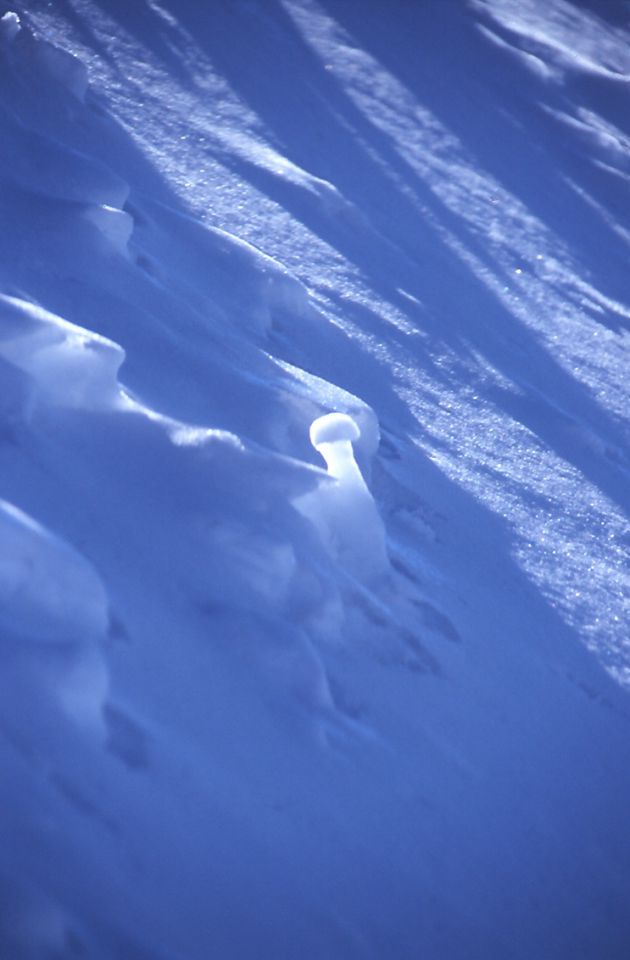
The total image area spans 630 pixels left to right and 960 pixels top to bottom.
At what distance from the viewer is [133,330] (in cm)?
173

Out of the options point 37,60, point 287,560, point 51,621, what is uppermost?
point 37,60

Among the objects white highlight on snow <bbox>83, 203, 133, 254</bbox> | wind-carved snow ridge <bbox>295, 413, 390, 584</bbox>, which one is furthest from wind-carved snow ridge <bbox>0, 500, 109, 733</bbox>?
white highlight on snow <bbox>83, 203, 133, 254</bbox>

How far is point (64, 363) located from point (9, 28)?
1.55m

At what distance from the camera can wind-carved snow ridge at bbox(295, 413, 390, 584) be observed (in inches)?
59.1

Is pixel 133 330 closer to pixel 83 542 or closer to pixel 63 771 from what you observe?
pixel 83 542

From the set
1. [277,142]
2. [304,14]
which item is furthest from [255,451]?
[304,14]

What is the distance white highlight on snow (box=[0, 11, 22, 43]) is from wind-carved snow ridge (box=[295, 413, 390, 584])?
1763 mm

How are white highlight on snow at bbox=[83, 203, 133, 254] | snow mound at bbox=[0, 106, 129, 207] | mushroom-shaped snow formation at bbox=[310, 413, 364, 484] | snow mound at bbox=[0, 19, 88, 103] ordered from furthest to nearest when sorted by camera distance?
snow mound at bbox=[0, 19, 88, 103], snow mound at bbox=[0, 106, 129, 207], white highlight on snow at bbox=[83, 203, 133, 254], mushroom-shaped snow formation at bbox=[310, 413, 364, 484]

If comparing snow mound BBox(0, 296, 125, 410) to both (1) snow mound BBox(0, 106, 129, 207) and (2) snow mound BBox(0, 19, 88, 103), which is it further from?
(2) snow mound BBox(0, 19, 88, 103)

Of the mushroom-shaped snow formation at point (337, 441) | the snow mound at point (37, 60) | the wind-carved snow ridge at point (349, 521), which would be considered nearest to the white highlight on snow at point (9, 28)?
the snow mound at point (37, 60)

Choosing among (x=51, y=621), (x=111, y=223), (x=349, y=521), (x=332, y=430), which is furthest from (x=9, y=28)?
(x=51, y=621)

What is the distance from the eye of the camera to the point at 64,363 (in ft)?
4.75

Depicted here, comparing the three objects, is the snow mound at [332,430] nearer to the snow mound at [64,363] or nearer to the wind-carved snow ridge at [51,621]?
the snow mound at [64,363]

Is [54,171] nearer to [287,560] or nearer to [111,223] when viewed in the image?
[111,223]
